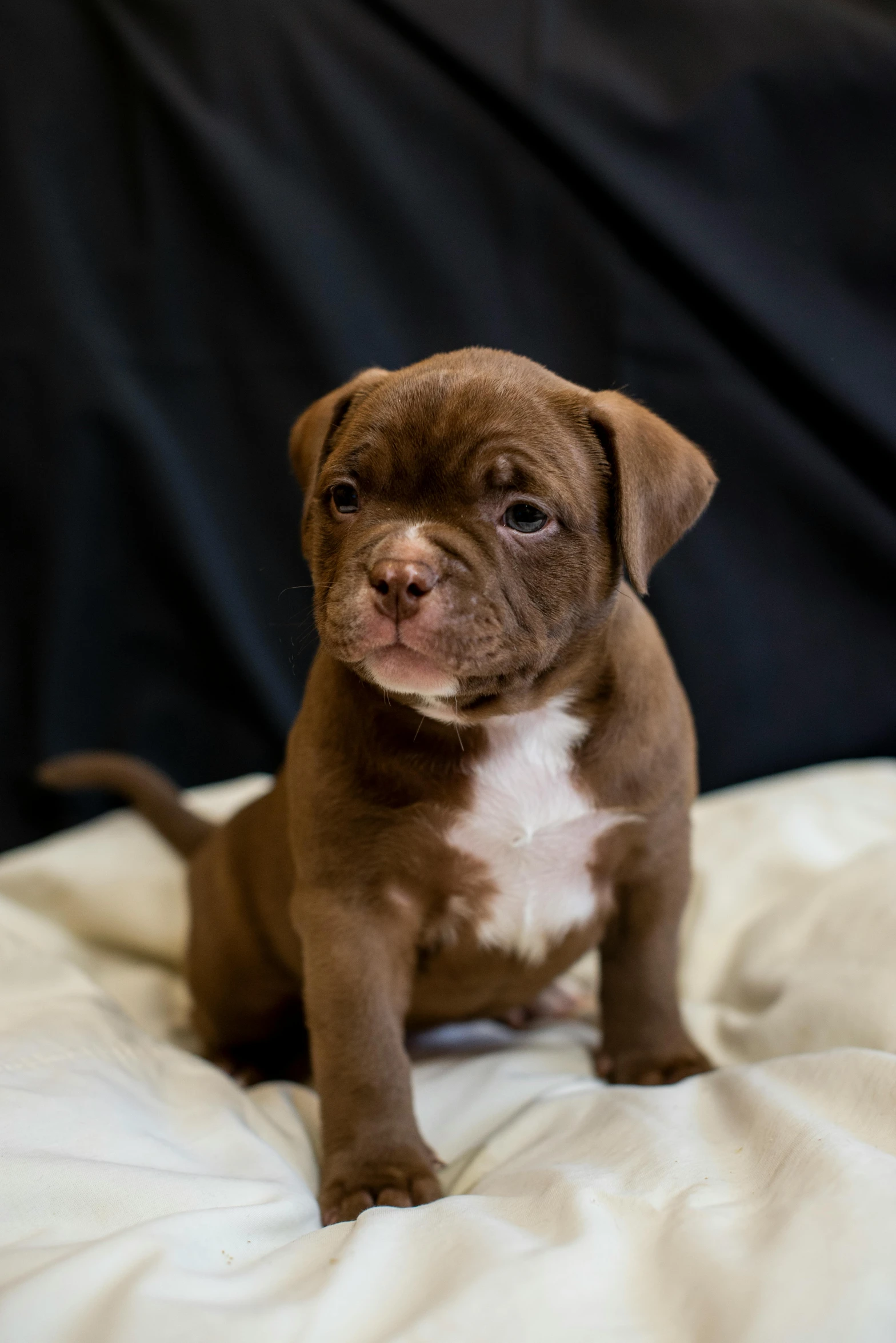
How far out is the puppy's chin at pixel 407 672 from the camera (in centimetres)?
201

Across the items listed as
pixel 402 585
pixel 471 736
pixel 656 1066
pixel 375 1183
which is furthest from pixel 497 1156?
pixel 402 585

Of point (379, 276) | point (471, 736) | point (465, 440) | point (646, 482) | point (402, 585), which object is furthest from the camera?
point (379, 276)

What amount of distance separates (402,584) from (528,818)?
24.2 inches

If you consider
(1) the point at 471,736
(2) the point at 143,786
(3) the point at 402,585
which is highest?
(3) the point at 402,585

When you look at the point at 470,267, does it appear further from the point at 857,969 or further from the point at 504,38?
the point at 857,969

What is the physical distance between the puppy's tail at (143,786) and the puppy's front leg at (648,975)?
1312 mm

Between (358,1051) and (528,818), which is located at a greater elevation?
(528,818)

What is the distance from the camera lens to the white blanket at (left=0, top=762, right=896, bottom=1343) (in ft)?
5.18

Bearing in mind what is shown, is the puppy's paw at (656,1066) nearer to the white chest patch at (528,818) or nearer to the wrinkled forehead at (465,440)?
the white chest patch at (528,818)

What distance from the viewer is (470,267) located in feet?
12.7

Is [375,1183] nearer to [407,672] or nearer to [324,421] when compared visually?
[407,672]

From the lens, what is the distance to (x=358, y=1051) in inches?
88.4

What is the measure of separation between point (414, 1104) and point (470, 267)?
2541mm

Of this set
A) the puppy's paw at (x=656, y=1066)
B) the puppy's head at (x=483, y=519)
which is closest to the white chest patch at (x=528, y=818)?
the puppy's head at (x=483, y=519)
